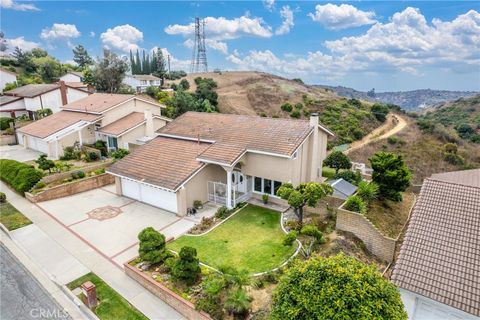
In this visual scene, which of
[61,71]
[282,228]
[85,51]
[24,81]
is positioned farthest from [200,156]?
[85,51]

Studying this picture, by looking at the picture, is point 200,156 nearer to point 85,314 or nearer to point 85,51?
point 85,314

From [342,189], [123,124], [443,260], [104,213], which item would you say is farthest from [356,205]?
[123,124]

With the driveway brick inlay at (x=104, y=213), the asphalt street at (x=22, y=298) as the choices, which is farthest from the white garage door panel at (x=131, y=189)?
the asphalt street at (x=22, y=298)

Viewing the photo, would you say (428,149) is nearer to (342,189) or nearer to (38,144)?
(342,189)

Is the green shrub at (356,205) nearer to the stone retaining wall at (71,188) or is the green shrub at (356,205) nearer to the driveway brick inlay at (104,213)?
the driveway brick inlay at (104,213)

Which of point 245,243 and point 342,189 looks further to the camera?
point 342,189

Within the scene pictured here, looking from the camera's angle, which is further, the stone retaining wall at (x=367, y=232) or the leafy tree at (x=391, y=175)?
the leafy tree at (x=391, y=175)

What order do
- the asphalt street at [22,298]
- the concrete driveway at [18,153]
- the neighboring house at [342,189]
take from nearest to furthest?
the asphalt street at [22,298], the neighboring house at [342,189], the concrete driveway at [18,153]
